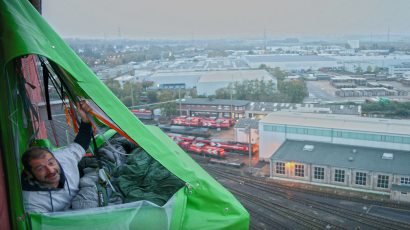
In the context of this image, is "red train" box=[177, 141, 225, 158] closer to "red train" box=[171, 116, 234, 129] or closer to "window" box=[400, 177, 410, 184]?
"red train" box=[171, 116, 234, 129]

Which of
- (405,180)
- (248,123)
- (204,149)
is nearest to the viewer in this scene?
(405,180)

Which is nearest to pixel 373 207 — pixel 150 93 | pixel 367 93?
pixel 367 93

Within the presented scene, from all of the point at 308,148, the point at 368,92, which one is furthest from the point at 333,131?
the point at 368,92

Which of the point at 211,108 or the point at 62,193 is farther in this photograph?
the point at 211,108

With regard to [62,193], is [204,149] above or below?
below

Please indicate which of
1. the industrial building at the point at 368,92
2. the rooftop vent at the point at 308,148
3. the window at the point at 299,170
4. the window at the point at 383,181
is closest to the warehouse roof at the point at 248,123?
the rooftop vent at the point at 308,148

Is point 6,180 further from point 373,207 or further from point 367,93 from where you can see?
point 367,93

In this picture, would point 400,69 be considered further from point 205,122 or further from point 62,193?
point 62,193

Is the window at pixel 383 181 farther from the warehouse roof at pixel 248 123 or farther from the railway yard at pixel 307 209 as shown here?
the warehouse roof at pixel 248 123
